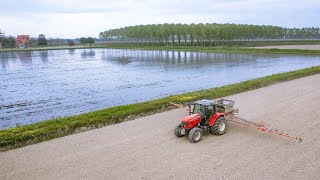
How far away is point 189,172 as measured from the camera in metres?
9.71

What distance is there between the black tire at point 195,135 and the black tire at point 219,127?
2.66 feet

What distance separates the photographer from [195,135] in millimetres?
12000

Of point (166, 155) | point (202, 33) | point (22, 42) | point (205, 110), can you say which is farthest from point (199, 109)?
point (22, 42)

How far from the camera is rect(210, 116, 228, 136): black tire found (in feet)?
41.4

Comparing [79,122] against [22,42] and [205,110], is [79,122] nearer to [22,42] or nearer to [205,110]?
[205,110]

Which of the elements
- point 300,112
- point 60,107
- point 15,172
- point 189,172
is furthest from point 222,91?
point 15,172

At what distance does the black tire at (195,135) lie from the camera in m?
11.9

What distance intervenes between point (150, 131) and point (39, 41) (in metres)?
130

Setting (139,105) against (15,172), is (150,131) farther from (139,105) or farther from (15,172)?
(15,172)

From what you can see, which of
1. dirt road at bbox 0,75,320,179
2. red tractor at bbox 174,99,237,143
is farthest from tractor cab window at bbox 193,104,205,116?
dirt road at bbox 0,75,320,179

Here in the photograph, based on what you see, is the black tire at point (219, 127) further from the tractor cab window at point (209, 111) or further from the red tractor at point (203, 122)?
the tractor cab window at point (209, 111)

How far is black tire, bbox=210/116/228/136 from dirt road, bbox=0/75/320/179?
0.23m

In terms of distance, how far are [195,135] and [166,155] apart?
164 cm

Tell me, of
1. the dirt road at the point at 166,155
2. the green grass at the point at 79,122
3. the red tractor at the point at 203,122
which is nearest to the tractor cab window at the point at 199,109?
the red tractor at the point at 203,122
